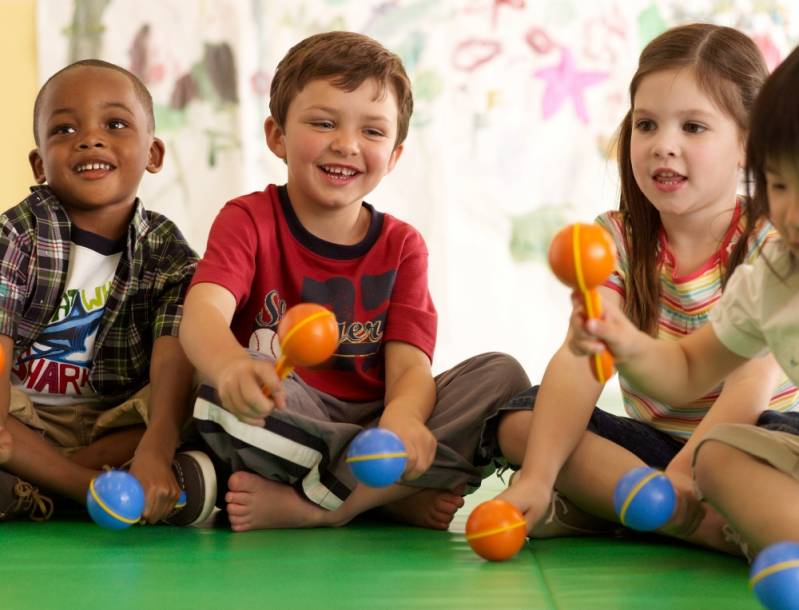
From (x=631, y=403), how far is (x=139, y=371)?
0.60 meters

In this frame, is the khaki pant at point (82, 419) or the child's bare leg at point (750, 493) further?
the khaki pant at point (82, 419)

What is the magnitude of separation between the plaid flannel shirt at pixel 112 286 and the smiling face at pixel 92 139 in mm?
29

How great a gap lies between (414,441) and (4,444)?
0.43m

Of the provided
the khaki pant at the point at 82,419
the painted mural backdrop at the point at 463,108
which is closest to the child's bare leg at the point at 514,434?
the khaki pant at the point at 82,419

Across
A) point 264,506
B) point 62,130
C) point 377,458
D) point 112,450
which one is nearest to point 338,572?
point 377,458

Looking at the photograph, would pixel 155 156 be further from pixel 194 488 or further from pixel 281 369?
pixel 281 369

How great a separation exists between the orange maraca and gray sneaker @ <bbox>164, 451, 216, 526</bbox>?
526 millimetres

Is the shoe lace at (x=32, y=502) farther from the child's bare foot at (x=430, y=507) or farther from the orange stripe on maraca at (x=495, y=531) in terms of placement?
the orange stripe on maraca at (x=495, y=531)

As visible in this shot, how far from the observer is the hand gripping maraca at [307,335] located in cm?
101

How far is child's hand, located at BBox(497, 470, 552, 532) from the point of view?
44.1 inches

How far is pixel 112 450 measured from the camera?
140 cm

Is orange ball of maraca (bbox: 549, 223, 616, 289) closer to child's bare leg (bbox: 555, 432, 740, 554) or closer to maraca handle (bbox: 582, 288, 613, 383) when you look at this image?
maraca handle (bbox: 582, 288, 613, 383)

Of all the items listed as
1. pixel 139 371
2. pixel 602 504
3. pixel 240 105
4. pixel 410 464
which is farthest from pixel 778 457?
pixel 240 105

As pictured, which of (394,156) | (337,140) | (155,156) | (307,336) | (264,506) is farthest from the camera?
(155,156)
